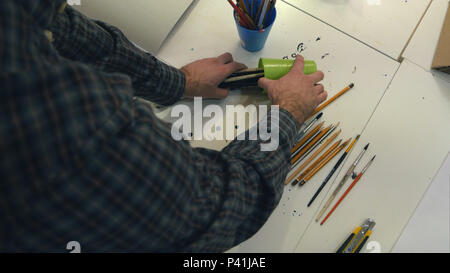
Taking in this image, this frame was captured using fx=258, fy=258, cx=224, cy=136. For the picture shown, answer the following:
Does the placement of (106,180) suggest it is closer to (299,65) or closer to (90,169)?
(90,169)

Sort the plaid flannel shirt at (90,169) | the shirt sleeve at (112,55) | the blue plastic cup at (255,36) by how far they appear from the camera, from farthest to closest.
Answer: the blue plastic cup at (255,36) → the shirt sleeve at (112,55) → the plaid flannel shirt at (90,169)

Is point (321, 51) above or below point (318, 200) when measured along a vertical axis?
above

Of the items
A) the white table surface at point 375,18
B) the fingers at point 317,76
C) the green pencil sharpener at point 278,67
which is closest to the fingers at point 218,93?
the green pencil sharpener at point 278,67

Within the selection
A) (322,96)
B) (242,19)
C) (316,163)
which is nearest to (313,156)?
(316,163)

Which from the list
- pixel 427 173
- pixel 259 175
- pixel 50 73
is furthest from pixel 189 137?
pixel 427 173

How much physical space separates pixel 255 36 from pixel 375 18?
13.7 inches

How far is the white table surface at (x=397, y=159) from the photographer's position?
562 mm

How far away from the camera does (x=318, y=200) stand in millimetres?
570

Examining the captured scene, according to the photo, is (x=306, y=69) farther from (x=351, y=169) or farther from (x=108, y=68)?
(x=108, y=68)

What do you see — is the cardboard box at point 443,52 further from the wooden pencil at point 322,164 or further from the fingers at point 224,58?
the fingers at point 224,58

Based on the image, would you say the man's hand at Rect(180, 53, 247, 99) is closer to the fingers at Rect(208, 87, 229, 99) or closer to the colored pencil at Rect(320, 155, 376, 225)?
the fingers at Rect(208, 87, 229, 99)

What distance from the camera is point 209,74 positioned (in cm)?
63

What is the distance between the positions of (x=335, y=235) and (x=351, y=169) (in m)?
0.15

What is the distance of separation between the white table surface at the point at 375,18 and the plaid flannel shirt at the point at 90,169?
50cm
